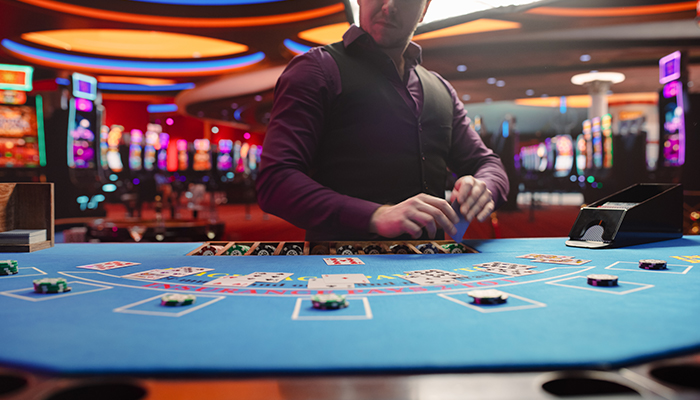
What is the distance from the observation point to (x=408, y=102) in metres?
1.65

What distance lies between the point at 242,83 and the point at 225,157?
13.0ft

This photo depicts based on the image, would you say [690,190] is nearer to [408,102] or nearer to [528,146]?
[408,102]

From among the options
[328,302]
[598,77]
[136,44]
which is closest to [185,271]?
[328,302]

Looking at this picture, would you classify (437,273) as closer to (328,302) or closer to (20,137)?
(328,302)

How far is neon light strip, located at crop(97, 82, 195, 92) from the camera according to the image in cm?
1031

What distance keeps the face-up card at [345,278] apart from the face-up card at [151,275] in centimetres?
31

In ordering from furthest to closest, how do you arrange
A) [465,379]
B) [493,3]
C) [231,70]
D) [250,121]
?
[250,121], [231,70], [493,3], [465,379]

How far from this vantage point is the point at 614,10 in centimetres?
597

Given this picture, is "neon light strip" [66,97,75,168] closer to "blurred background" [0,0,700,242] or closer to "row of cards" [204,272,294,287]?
"blurred background" [0,0,700,242]

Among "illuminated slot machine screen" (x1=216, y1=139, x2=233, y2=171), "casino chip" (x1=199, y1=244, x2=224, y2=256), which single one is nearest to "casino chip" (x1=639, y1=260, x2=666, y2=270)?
"casino chip" (x1=199, y1=244, x2=224, y2=256)

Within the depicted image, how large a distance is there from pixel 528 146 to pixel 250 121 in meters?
10.2

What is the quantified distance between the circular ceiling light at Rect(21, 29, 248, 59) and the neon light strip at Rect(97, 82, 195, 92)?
1630 millimetres

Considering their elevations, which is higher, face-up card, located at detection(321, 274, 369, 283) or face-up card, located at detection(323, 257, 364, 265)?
face-up card, located at detection(321, 274, 369, 283)

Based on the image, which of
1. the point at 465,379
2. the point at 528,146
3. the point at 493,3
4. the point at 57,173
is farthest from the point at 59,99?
the point at 528,146
